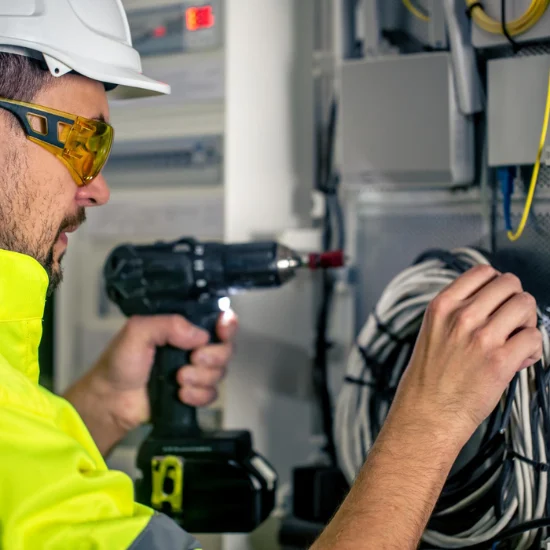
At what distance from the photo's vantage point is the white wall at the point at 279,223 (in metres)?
1.52

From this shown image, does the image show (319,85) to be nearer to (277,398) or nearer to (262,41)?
(262,41)

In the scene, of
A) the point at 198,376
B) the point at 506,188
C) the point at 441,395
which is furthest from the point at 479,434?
the point at 198,376

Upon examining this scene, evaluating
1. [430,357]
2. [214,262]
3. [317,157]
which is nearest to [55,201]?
[214,262]

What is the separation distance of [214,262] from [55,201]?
0.37 m

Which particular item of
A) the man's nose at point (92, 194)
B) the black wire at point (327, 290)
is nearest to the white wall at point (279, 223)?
the black wire at point (327, 290)

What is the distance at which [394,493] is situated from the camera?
91 centimetres

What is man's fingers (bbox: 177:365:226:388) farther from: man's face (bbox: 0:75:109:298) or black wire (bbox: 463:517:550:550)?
black wire (bbox: 463:517:550:550)

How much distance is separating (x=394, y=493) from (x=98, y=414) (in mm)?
779

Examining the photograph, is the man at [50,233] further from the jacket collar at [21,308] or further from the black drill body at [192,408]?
the black drill body at [192,408]

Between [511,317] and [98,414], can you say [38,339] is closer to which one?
[98,414]

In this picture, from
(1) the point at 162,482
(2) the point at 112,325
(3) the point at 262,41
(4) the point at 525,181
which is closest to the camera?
(4) the point at 525,181

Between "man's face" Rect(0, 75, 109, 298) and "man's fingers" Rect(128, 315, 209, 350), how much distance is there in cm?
32

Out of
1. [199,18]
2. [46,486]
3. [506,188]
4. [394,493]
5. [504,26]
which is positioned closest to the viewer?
[46,486]

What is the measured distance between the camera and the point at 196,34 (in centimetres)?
163
